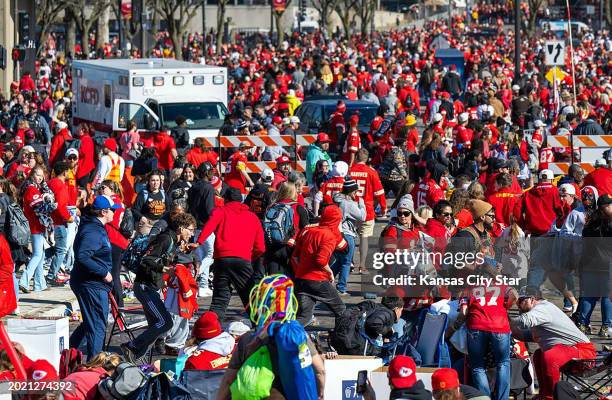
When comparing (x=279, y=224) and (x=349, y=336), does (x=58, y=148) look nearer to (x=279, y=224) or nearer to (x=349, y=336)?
(x=279, y=224)

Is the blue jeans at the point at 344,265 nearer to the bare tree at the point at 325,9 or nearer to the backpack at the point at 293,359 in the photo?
the backpack at the point at 293,359

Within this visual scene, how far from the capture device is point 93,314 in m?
13.1

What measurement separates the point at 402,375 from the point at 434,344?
280 cm

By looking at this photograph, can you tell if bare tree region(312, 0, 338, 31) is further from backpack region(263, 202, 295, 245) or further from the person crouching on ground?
the person crouching on ground

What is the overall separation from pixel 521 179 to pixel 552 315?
888 centimetres

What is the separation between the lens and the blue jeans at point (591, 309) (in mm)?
14992

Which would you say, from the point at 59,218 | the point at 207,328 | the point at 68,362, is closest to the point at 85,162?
the point at 59,218

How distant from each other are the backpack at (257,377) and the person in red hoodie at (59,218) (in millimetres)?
9347

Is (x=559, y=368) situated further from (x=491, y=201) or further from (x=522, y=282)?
(x=491, y=201)

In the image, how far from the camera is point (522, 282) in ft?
49.9

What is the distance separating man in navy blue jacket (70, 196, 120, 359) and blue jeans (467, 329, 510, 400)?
3347 mm

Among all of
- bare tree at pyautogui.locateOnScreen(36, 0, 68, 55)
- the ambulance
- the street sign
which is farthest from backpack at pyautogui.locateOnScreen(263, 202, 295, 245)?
bare tree at pyautogui.locateOnScreen(36, 0, 68, 55)

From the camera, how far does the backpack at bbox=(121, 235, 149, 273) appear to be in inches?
540

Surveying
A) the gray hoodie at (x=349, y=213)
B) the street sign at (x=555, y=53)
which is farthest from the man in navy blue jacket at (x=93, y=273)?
the street sign at (x=555, y=53)
